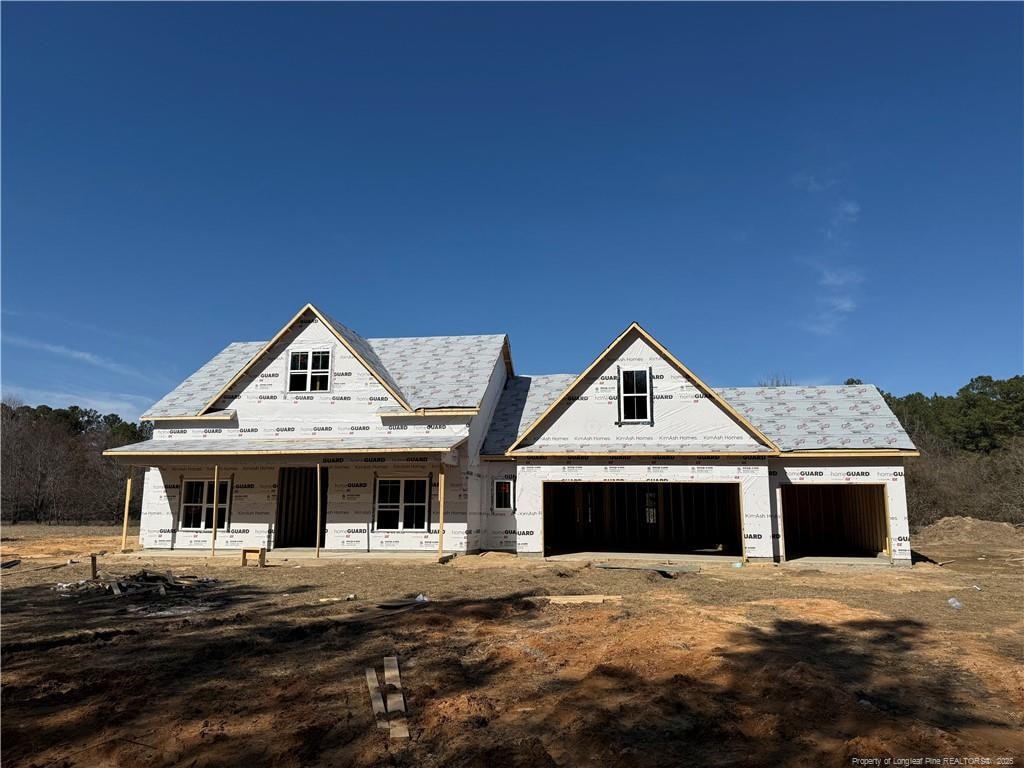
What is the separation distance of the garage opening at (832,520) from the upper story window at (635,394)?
5.42 m

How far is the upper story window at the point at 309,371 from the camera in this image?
21.8m

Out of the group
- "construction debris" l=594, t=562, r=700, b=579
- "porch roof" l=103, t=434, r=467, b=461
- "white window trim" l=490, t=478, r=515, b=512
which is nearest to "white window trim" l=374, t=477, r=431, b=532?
"porch roof" l=103, t=434, r=467, b=461

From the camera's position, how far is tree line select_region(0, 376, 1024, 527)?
31312 millimetres

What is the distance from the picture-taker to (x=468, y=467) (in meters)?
20.3

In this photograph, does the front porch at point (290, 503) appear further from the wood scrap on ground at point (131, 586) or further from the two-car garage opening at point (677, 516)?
the wood scrap on ground at point (131, 586)

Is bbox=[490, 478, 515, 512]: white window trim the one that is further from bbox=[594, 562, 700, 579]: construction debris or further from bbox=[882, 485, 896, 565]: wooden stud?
bbox=[882, 485, 896, 565]: wooden stud

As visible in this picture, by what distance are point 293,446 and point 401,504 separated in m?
3.81

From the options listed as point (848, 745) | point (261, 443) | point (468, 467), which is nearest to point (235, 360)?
point (261, 443)

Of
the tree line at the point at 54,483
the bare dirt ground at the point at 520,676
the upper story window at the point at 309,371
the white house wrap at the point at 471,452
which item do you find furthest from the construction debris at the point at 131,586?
the tree line at the point at 54,483

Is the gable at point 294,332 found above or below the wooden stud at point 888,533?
above

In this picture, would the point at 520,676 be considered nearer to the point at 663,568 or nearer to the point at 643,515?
the point at 663,568

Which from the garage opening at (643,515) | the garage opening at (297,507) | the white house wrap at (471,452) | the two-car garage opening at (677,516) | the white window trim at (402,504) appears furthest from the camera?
the garage opening at (643,515)

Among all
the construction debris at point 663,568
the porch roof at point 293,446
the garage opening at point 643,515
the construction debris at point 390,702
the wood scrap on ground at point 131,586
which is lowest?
the construction debris at point 663,568

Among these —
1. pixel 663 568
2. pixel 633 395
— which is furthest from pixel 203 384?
pixel 663 568
